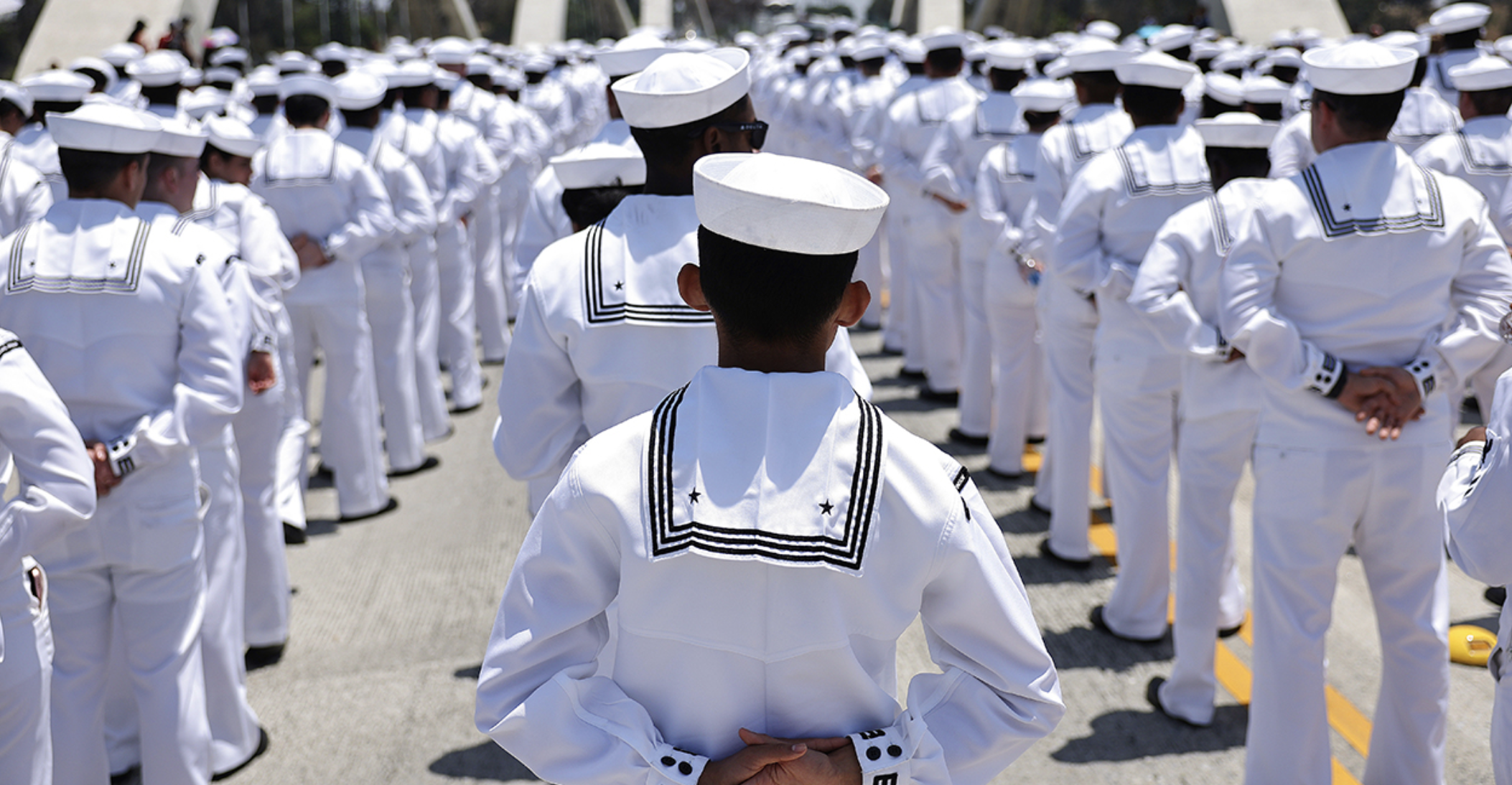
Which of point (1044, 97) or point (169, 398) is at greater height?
point (1044, 97)

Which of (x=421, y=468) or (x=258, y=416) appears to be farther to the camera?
(x=421, y=468)

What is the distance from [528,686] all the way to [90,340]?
2.52 m

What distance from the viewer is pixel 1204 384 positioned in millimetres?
4723

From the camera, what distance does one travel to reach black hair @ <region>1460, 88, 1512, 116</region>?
6270mm

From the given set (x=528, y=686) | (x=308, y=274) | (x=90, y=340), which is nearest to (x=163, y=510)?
(x=90, y=340)

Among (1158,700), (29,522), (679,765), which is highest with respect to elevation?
(679,765)

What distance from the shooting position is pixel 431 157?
8.94 metres

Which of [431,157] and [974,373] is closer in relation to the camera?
[974,373]

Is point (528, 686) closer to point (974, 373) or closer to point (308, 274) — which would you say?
point (308, 274)

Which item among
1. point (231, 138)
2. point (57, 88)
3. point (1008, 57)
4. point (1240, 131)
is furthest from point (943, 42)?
point (57, 88)

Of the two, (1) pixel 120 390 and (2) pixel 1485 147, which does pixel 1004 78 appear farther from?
(1) pixel 120 390

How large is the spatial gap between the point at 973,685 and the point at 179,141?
11.3 ft

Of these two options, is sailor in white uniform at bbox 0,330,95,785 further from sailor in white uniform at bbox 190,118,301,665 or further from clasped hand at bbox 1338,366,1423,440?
clasped hand at bbox 1338,366,1423,440

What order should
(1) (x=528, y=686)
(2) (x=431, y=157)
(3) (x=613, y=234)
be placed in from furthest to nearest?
(2) (x=431, y=157) < (3) (x=613, y=234) < (1) (x=528, y=686)
